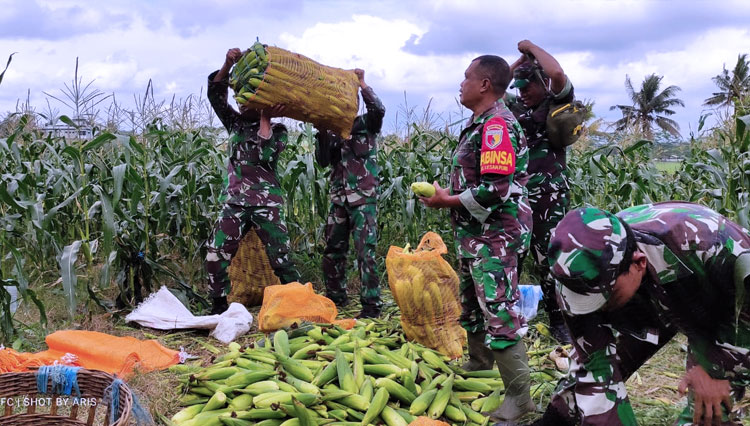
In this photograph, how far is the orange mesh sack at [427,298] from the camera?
3.85 metres

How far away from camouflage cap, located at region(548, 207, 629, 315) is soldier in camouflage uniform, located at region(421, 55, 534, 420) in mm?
1247

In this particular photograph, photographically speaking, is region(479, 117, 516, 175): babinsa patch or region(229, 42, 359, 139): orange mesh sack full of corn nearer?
region(479, 117, 516, 175): babinsa patch

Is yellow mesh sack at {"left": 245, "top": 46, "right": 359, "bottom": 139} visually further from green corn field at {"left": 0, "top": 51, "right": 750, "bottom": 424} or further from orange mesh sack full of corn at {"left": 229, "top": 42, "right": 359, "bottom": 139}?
green corn field at {"left": 0, "top": 51, "right": 750, "bottom": 424}

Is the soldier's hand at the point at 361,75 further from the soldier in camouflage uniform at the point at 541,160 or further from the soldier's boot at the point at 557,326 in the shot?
the soldier's boot at the point at 557,326

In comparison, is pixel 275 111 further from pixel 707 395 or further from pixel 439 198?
pixel 707 395

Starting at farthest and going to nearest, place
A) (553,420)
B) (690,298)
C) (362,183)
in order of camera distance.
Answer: (362,183), (553,420), (690,298)

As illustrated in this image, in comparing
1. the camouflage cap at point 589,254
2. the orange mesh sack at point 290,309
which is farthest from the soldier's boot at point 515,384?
the orange mesh sack at point 290,309

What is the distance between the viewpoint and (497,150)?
9.71ft

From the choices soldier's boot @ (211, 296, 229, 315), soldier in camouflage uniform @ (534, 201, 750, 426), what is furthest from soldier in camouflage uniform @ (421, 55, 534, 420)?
soldier's boot @ (211, 296, 229, 315)

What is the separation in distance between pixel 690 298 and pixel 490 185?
1.23 m

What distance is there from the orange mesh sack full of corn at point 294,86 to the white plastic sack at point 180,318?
1625mm

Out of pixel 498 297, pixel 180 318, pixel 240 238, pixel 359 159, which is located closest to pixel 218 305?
pixel 180 318

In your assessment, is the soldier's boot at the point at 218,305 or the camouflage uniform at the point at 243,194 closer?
the camouflage uniform at the point at 243,194

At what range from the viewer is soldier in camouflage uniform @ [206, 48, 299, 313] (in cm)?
468
